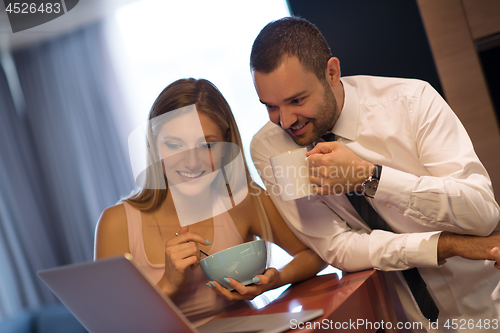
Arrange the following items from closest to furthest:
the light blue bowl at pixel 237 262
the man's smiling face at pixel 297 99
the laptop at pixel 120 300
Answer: the laptop at pixel 120 300 → the light blue bowl at pixel 237 262 → the man's smiling face at pixel 297 99

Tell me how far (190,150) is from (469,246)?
686 mm

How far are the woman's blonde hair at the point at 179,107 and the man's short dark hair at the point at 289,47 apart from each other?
0.16m

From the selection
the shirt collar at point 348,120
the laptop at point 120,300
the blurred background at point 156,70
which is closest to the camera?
the laptop at point 120,300

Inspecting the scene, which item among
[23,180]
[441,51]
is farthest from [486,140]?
[23,180]

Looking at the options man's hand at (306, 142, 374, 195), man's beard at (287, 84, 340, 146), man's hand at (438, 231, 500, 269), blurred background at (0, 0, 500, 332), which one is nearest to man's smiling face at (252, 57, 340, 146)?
man's beard at (287, 84, 340, 146)

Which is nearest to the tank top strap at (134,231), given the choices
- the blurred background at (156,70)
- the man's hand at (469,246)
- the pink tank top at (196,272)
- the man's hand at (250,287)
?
the pink tank top at (196,272)

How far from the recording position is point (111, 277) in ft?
1.49

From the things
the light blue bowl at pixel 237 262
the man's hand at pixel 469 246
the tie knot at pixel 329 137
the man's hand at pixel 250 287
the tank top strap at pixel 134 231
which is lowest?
the man's hand at pixel 469 246

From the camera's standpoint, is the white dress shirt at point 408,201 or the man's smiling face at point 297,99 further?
the man's smiling face at point 297,99

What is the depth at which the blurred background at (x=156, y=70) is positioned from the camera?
1.36m

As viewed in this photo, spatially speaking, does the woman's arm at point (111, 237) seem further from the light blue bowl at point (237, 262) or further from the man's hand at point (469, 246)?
the man's hand at point (469, 246)

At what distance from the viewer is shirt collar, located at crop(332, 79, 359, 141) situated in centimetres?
103

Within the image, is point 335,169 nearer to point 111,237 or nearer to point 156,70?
point 111,237

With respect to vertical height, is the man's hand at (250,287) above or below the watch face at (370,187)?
below
